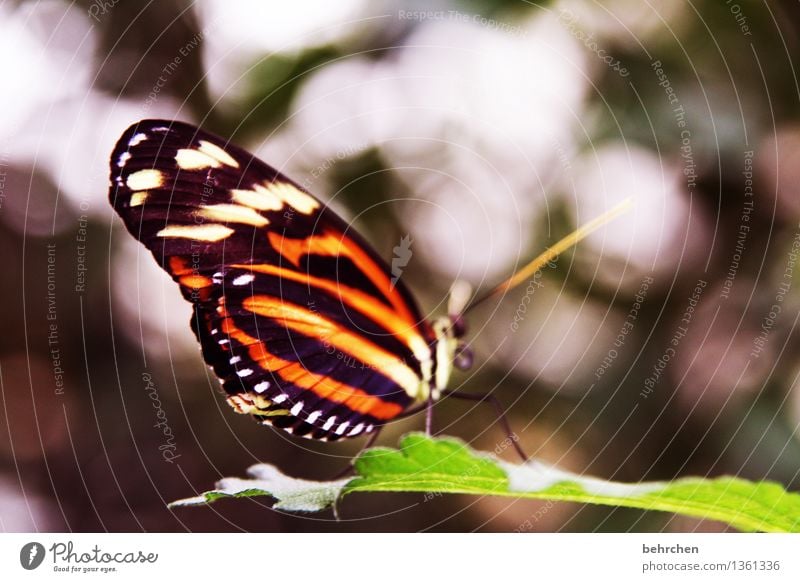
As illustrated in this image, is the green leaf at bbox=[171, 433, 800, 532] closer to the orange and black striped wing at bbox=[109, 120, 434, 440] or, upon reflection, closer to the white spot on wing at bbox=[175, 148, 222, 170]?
the orange and black striped wing at bbox=[109, 120, 434, 440]

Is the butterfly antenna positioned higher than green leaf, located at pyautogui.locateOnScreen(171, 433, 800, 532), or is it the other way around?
the butterfly antenna

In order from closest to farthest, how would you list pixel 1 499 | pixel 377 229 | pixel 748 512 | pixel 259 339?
pixel 748 512
pixel 259 339
pixel 1 499
pixel 377 229

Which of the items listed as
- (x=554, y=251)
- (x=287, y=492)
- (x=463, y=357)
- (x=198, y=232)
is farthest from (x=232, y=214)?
(x=554, y=251)

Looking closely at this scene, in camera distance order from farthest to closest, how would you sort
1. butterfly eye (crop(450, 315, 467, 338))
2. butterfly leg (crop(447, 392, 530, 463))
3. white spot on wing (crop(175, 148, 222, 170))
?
butterfly leg (crop(447, 392, 530, 463)) → butterfly eye (crop(450, 315, 467, 338)) → white spot on wing (crop(175, 148, 222, 170))

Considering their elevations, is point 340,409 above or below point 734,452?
above

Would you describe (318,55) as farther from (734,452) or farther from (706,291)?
(734,452)

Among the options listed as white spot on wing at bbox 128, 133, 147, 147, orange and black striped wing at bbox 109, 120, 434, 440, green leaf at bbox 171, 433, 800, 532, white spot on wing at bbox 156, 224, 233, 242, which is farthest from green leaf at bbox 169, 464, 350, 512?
white spot on wing at bbox 128, 133, 147, 147

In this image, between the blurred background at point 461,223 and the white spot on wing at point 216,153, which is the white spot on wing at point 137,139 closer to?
the white spot on wing at point 216,153

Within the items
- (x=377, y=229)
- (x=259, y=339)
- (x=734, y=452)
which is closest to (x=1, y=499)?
(x=259, y=339)
